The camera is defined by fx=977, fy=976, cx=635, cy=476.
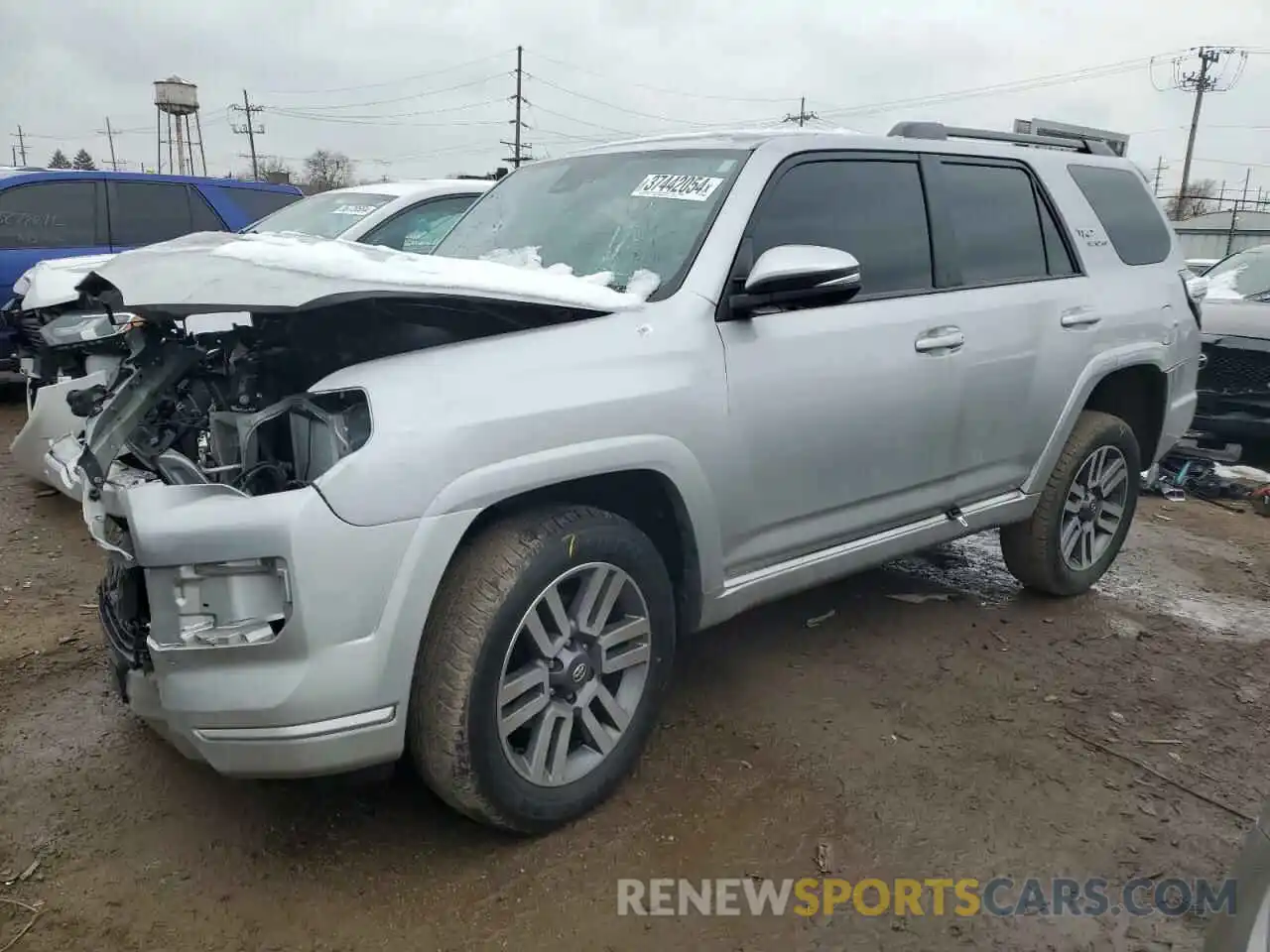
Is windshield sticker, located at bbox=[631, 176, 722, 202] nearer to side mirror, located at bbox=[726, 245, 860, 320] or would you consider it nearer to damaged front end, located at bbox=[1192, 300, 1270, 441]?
side mirror, located at bbox=[726, 245, 860, 320]

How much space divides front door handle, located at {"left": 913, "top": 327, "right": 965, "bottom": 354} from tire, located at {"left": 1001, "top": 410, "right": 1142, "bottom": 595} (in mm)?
1017

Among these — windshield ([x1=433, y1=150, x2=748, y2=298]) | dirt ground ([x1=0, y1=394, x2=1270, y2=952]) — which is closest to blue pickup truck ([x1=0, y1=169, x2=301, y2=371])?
dirt ground ([x1=0, y1=394, x2=1270, y2=952])

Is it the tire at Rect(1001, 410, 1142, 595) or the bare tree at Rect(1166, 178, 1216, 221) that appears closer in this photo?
the tire at Rect(1001, 410, 1142, 595)

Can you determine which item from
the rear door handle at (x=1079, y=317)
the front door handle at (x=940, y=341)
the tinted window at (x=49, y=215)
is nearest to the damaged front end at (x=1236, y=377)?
the rear door handle at (x=1079, y=317)

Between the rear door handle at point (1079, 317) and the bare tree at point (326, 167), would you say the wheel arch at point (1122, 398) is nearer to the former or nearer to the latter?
the rear door handle at point (1079, 317)

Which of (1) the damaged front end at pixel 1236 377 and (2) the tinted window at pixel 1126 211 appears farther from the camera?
(1) the damaged front end at pixel 1236 377

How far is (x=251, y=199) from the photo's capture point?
9.27 meters

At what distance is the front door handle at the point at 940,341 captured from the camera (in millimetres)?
3430

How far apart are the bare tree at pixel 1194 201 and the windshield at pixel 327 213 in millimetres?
36961

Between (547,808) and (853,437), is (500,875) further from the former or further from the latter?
(853,437)

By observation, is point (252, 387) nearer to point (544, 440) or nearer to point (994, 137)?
point (544, 440)

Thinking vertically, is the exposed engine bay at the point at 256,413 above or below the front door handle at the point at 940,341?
below

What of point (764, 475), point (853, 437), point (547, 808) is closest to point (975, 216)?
point (853, 437)

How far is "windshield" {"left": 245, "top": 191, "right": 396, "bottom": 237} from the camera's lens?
6.67 metres
